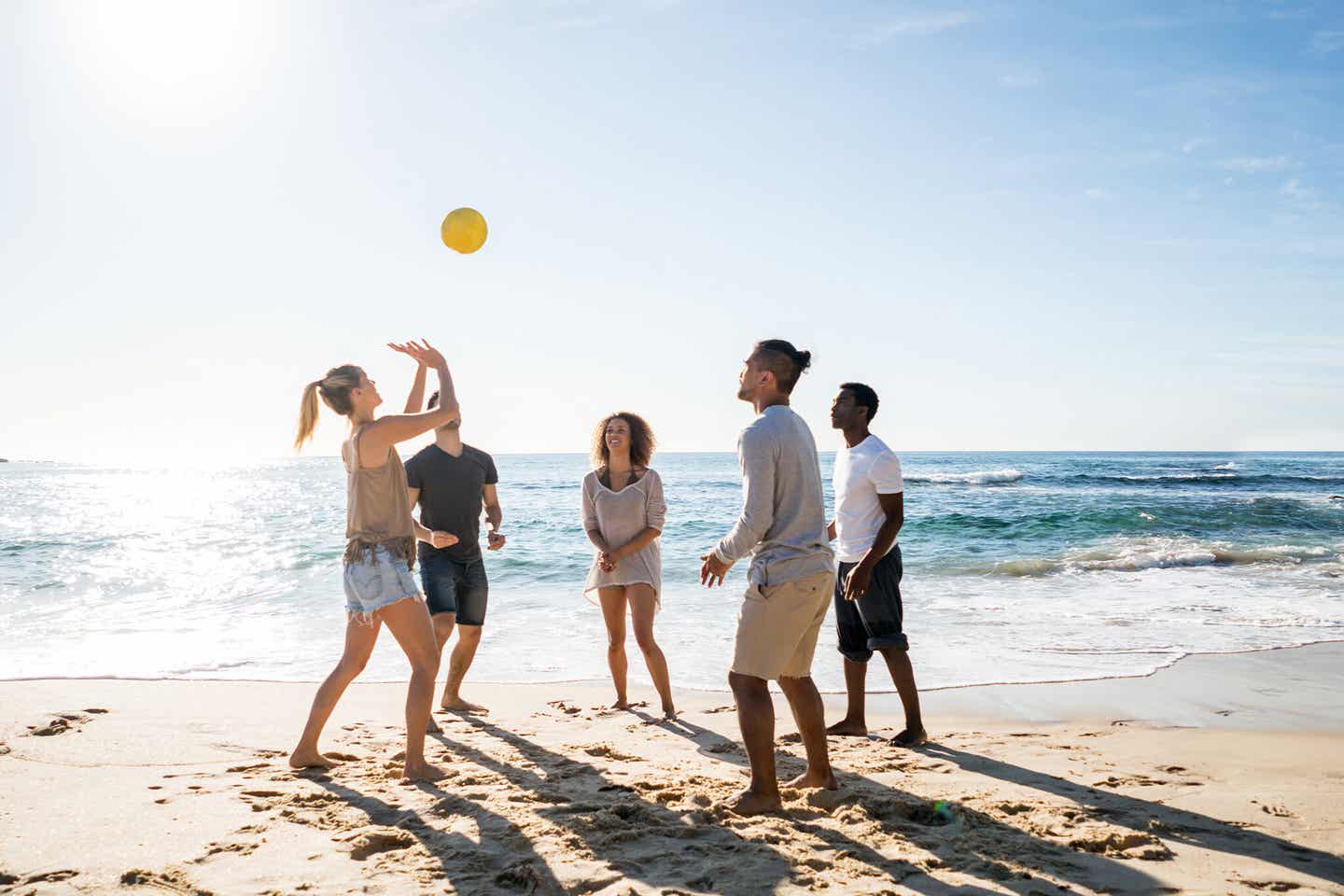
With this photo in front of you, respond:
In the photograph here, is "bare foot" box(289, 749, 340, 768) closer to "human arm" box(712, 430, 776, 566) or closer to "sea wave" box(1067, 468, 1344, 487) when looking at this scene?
"human arm" box(712, 430, 776, 566)

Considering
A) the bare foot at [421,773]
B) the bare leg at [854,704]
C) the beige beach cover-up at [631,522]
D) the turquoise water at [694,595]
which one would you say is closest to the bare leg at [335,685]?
the bare foot at [421,773]

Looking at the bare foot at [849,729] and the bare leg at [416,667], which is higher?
the bare leg at [416,667]

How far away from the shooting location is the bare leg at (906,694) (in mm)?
4918

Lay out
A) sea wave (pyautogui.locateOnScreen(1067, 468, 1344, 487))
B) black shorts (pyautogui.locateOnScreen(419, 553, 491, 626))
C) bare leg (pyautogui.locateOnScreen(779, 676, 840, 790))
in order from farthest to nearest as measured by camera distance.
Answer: sea wave (pyautogui.locateOnScreen(1067, 468, 1344, 487)), black shorts (pyautogui.locateOnScreen(419, 553, 491, 626)), bare leg (pyautogui.locateOnScreen(779, 676, 840, 790))

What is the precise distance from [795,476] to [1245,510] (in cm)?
2312

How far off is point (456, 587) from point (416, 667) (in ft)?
5.12

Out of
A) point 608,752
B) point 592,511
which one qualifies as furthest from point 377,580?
point 592,511

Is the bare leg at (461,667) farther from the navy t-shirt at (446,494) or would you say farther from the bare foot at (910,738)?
the bare foot at (910,738)

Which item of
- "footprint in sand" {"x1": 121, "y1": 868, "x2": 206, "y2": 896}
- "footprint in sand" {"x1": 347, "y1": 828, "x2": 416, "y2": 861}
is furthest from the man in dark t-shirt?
"footprint in sand" {"x1": 121, "y1": 868, "x2": 206, "y2": 896}

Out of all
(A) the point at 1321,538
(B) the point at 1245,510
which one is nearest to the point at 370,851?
(A) the point at 1321,538

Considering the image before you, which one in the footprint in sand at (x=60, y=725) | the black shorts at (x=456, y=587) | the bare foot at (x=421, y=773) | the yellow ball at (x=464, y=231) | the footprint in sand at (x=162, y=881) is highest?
the yellow ball at (x=464, y=231)

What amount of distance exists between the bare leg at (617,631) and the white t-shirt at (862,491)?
1.50m

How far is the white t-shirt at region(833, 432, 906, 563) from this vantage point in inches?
188

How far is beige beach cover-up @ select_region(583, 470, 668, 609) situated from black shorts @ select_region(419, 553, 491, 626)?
31.3 inches
